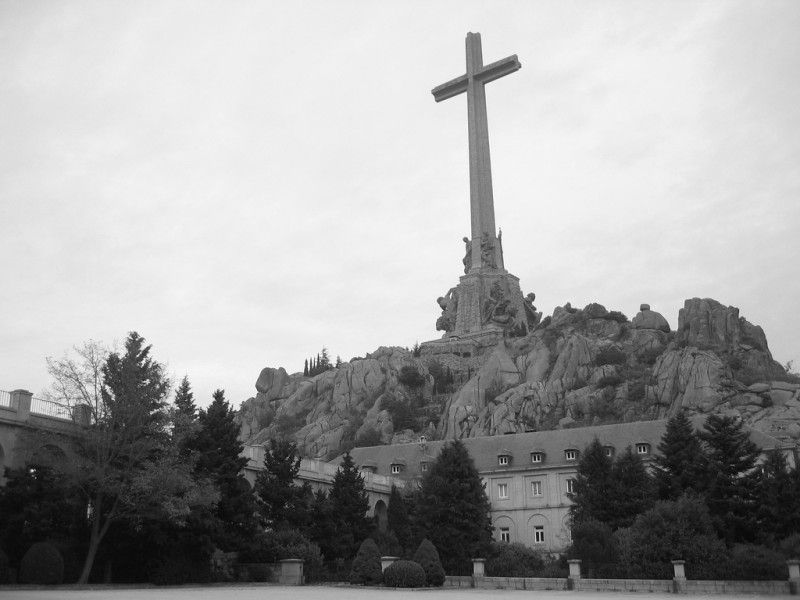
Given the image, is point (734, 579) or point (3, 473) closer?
point (734, 579)

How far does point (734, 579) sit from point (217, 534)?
83.7ft

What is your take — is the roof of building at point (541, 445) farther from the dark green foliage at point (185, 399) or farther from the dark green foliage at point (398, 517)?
the dark green foliage at point (185, 399)

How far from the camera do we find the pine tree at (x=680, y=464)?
4978 centimetres

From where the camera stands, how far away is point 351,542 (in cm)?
5100

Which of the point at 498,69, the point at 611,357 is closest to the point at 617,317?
the point at 611,357

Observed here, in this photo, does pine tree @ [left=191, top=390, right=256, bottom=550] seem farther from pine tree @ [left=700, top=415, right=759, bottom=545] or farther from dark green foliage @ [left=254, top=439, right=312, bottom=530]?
pine tree @ [left=700, top=415, right=759, bottom=545]

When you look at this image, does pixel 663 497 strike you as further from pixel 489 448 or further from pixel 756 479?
pixel 489 448

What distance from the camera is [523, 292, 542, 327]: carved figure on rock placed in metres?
126

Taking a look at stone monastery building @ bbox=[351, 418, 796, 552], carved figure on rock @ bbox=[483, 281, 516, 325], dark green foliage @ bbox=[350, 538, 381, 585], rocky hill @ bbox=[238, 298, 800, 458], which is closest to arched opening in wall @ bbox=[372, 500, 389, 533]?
stone monastery building @ bbox=[351, 418, 796, 552]

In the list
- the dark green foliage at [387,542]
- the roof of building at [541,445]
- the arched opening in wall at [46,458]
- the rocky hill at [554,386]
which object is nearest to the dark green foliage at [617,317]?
the rocky hill at [554,386]

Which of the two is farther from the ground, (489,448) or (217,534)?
(489,448)

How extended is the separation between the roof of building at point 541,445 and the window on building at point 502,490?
152 centimetres

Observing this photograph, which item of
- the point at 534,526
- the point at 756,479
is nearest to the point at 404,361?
the point at 534,526

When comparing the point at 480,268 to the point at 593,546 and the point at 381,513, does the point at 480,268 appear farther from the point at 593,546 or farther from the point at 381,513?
the point at 593,546
